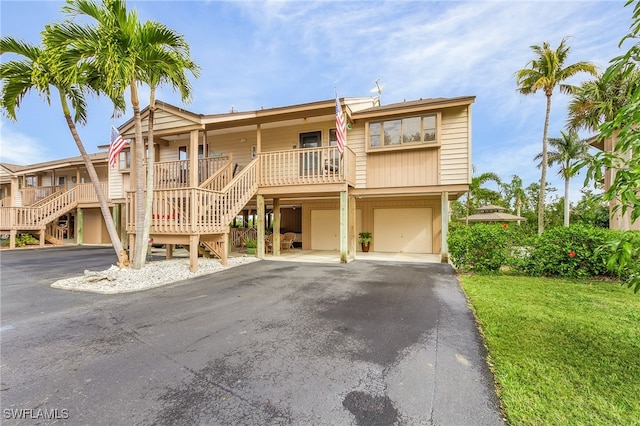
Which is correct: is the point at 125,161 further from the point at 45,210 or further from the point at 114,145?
the point at 114,145

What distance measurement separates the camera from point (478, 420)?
2230 mm

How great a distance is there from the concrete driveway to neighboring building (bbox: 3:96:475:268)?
9.95 feet

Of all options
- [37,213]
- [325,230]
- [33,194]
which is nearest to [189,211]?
[325,230]

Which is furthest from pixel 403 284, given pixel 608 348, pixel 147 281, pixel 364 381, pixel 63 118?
pixel 63 118

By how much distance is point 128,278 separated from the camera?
6.92m

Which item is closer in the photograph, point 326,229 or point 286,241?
point 286,241

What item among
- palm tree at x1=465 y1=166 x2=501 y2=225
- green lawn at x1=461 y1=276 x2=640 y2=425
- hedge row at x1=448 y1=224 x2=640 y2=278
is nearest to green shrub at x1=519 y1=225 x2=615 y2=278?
hedge row at x1=448 y1=224 x2=640 y2=278

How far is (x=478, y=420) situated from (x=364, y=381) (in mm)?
991

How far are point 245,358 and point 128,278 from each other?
5433 mm

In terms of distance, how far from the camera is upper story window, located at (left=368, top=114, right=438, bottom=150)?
10.3 metres

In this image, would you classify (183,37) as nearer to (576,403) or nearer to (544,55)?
(576,403)

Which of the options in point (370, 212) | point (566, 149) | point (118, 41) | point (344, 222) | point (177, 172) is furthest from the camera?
point (566, 149)

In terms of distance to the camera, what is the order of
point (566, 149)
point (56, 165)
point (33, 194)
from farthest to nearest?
point (566, 149) → point (33, 194) → point (56, 165)

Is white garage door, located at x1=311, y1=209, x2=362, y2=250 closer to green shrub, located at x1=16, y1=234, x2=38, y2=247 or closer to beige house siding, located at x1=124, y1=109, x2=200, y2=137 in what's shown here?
beige house siding, located at x1=124, y1=109, x2=200, y2=137
